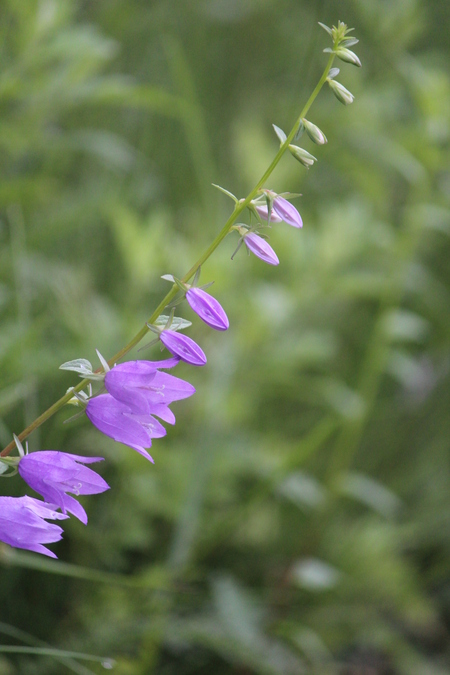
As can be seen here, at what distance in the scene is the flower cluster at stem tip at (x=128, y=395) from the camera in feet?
1.63

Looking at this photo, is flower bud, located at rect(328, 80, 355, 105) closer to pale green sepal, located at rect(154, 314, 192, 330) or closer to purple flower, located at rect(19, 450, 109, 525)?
pale green sepal, located at rect(154, 314, 192, 330)

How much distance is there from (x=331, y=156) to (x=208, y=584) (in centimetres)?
114

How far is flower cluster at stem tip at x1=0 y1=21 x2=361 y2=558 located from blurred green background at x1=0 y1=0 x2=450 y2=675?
32 centimetres

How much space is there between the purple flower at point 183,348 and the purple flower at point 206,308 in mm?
30

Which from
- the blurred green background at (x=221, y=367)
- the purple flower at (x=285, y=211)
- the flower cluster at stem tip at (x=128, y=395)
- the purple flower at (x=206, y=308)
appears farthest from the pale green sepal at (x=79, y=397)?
the blurred green background at (x=221, y=367)

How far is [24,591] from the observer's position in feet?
4.25

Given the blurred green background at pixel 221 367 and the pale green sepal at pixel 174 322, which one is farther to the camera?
the blurred green background at pixel 221 367

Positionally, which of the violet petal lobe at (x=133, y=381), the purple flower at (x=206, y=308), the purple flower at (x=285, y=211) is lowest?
the violet petal lobe at (x=133, y=381)

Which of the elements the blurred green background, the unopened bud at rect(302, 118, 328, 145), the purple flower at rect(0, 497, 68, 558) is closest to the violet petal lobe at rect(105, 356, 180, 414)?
the purple flower at rect(0, 497, 68, 558)

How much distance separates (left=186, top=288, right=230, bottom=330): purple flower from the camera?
0.54 m

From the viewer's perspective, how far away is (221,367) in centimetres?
149

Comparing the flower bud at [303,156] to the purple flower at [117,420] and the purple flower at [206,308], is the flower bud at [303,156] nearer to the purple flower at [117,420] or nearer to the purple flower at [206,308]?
the purple flower at [206,308]

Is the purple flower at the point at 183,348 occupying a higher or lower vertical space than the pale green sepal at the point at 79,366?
higher

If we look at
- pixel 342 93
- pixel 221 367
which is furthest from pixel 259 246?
pixel 221 367
